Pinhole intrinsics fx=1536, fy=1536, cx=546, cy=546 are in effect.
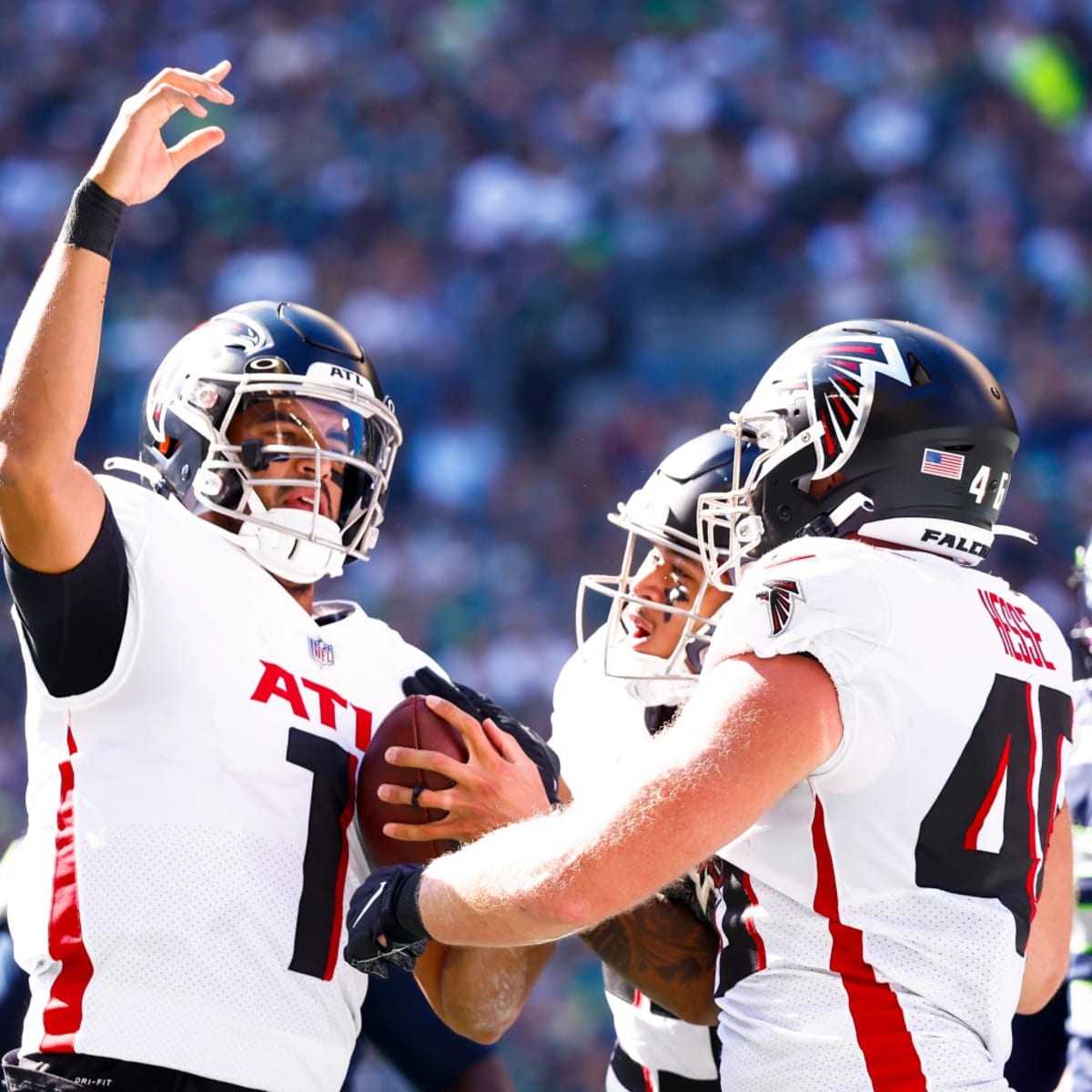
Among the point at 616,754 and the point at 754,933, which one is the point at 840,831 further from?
the point at 616,754

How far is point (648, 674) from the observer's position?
9.81 ft

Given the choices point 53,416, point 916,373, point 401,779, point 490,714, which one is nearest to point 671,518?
point 490,714

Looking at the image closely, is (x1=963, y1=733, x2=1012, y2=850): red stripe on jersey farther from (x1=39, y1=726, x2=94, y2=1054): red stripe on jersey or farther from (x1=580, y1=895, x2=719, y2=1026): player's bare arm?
(x1=39, y1=726, x2=94, y2=1054): red stripe on jersey

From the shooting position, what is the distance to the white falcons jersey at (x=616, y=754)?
3027 mm

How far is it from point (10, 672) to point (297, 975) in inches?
201

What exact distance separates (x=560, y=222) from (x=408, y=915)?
254 inches

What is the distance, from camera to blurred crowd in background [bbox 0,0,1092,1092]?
7.34 meters

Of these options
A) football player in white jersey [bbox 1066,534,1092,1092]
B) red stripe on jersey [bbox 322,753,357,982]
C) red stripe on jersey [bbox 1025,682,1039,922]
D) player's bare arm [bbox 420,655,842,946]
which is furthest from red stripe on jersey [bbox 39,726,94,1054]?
football player in white jersey [bbox 1066,534,1092,1092]

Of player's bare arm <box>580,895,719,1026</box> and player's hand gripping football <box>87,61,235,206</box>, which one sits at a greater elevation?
player's hand gripping football <box>87,61,235,206</box>

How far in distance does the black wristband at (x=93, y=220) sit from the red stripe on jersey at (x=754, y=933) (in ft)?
4.20

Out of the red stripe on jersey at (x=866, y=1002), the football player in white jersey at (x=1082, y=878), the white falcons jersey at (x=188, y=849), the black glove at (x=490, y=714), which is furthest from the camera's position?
the football player in white jersey at (x=1082, y=878)

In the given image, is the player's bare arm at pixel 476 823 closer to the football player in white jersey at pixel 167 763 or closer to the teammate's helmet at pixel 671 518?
the football player in white jersey at pixel 167 763

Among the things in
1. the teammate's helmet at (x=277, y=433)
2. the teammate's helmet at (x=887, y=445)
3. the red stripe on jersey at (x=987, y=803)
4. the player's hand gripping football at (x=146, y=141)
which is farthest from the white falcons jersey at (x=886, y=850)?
the player's hand gripping football at (x=146, y=141)

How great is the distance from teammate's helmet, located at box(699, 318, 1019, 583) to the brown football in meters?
0.60
